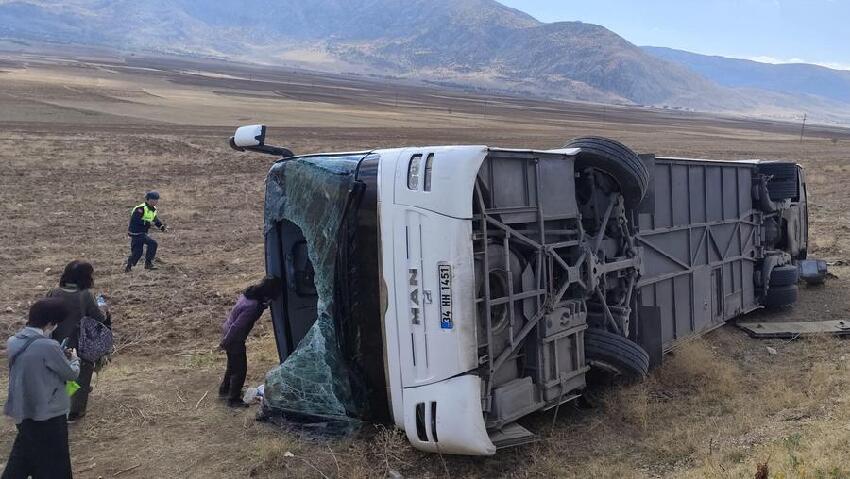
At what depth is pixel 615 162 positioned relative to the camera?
5.95 metres

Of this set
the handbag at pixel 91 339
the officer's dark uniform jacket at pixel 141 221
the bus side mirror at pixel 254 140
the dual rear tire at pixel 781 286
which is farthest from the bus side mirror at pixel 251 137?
the dual rear tire at pixel 781 286

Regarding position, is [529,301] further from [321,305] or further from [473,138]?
[473,138]

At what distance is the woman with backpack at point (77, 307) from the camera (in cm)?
546

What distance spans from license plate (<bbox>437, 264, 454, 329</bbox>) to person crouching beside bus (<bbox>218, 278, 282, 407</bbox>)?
1796 millimetres

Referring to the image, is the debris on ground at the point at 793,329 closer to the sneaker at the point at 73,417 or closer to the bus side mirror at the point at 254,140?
the bus side mirror at the point at 254,140

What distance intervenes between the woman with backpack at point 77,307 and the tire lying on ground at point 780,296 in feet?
25.0

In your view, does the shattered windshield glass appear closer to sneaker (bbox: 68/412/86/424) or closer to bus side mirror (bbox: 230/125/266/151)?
bus side mirror (bbox: 230/125/266/151)

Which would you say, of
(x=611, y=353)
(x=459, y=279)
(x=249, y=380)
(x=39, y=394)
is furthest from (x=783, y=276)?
(x=39, y=394)

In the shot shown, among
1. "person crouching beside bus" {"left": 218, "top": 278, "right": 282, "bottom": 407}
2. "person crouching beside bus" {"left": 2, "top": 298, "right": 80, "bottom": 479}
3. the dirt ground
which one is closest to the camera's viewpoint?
"person crouching beside bus" {"left": 2, "top": 298, "right": 80, "bottom": 479}

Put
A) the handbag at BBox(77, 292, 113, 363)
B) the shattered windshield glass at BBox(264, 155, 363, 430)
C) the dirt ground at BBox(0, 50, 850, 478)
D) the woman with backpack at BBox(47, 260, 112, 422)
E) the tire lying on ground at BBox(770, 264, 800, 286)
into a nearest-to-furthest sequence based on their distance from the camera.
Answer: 1. the dirt ground at BBox(0, 50, 850, 478)
2. the shattered windshield glass at BBox(264, 155, 363, 430)
3. the woman with backpack at BBox(47, 260, 112, 422)
4. the handbag at BBox(77, 292, 113, 363)
5. the tire lying on ground at BBox(770, 264, 800, 286)

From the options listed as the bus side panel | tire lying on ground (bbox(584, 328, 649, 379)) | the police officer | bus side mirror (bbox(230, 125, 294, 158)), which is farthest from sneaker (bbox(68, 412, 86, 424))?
the police officer

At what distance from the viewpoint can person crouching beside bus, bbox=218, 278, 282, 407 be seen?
19.2ft

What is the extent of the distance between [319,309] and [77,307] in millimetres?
1905

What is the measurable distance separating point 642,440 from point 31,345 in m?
4.04
